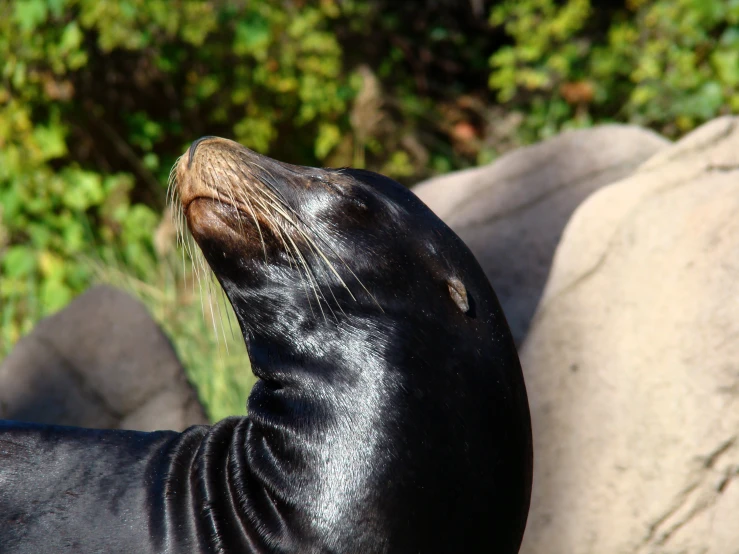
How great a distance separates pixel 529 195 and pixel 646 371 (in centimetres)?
130

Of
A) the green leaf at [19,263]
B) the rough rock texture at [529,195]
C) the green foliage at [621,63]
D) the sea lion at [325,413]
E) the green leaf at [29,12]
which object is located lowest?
the green foliage at [621,63]

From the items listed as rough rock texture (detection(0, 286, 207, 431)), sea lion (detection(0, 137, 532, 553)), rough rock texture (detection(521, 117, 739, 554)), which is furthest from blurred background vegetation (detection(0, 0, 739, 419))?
sea lion (detection(0, 137, 532, 553))

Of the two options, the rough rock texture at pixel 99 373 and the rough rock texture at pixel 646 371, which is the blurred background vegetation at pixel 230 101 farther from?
the rough rock texture at pixel 646 371

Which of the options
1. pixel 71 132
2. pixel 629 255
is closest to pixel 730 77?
pixel 629 255

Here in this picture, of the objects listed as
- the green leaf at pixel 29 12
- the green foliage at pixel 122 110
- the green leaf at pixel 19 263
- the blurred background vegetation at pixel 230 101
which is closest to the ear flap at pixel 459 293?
the blurred background vegetation at pixel 230 101

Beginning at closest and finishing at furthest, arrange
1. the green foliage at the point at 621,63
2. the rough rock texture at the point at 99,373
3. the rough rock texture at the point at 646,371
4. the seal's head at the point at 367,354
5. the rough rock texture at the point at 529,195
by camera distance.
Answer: the seal's head at the point at 367,354, the rough rock texture at the point at 646,371, the rough rock texture at the point at 99,373, the rough rock texture at the point at 529,195, the green foliage at the point at 621,63

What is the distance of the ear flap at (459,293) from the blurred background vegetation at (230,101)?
2.78 m

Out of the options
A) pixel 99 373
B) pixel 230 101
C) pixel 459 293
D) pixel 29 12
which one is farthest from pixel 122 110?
pixel 459 293

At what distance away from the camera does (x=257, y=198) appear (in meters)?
2.29

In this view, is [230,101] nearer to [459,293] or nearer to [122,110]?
[122,110]

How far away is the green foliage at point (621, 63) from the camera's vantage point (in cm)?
613

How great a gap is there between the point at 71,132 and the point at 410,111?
8.91 ft

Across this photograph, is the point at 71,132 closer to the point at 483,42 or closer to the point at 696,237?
the point at 483,42

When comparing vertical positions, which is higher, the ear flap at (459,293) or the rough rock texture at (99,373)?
the ear flap at (459,293)
